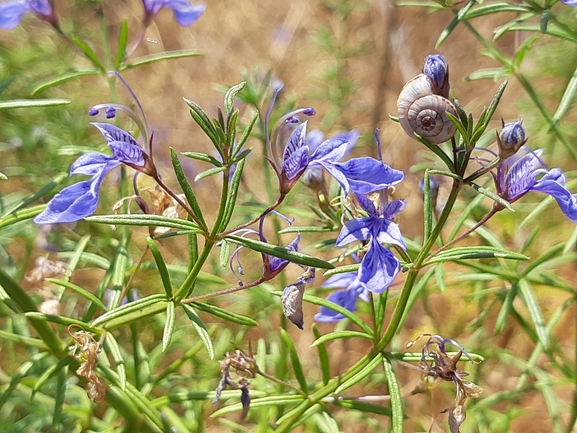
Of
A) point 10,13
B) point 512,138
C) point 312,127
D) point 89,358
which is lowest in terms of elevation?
point 89,358

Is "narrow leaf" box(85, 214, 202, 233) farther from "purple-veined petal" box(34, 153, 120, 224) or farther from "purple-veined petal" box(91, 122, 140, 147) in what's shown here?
"purple-veined petal" box(91, 122, 140, 147)

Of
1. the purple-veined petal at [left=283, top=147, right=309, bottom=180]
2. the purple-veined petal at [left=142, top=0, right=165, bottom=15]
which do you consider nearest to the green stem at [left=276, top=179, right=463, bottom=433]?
the purple-veined petal at [left=283, top=147, right=309, bottom=180]

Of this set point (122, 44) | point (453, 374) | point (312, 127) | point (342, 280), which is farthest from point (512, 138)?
point (312, 127)

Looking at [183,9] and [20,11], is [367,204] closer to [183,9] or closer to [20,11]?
[183,9]

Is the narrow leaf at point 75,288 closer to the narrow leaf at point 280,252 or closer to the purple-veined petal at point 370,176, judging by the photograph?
the narrow leaf at point 280,252

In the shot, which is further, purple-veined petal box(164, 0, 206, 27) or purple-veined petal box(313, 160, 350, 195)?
purple-veined petal box(164, 0, 206, 27)

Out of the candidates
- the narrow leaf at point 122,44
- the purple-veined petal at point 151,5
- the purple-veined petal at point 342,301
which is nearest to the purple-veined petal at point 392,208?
the purple-veined petal at point 342,301
